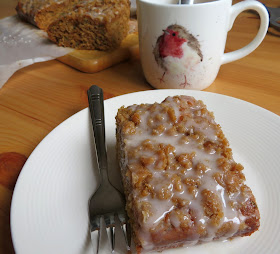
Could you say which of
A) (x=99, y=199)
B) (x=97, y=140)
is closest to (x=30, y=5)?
(x=97, y=140)

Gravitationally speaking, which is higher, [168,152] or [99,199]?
[168,152]

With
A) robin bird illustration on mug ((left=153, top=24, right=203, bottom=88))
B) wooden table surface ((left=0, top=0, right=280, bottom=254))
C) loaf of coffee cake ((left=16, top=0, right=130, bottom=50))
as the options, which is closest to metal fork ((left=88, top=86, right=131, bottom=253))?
wooden table surface ((left=0, top=0, right=280, bottom=254))

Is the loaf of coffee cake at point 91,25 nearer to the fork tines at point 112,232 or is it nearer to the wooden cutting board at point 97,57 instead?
the wooden cutting board at point 97,57

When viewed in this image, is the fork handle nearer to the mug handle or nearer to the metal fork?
the metal fork

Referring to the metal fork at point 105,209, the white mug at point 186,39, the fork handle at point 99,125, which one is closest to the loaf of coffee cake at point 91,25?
the white mug at point 186,39

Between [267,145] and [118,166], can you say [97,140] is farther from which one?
[267,145]

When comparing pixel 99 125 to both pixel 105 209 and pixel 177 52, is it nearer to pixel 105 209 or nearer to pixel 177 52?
pixel 105 209

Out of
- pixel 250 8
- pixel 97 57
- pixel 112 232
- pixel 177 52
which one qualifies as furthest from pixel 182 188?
pixel 97 57
